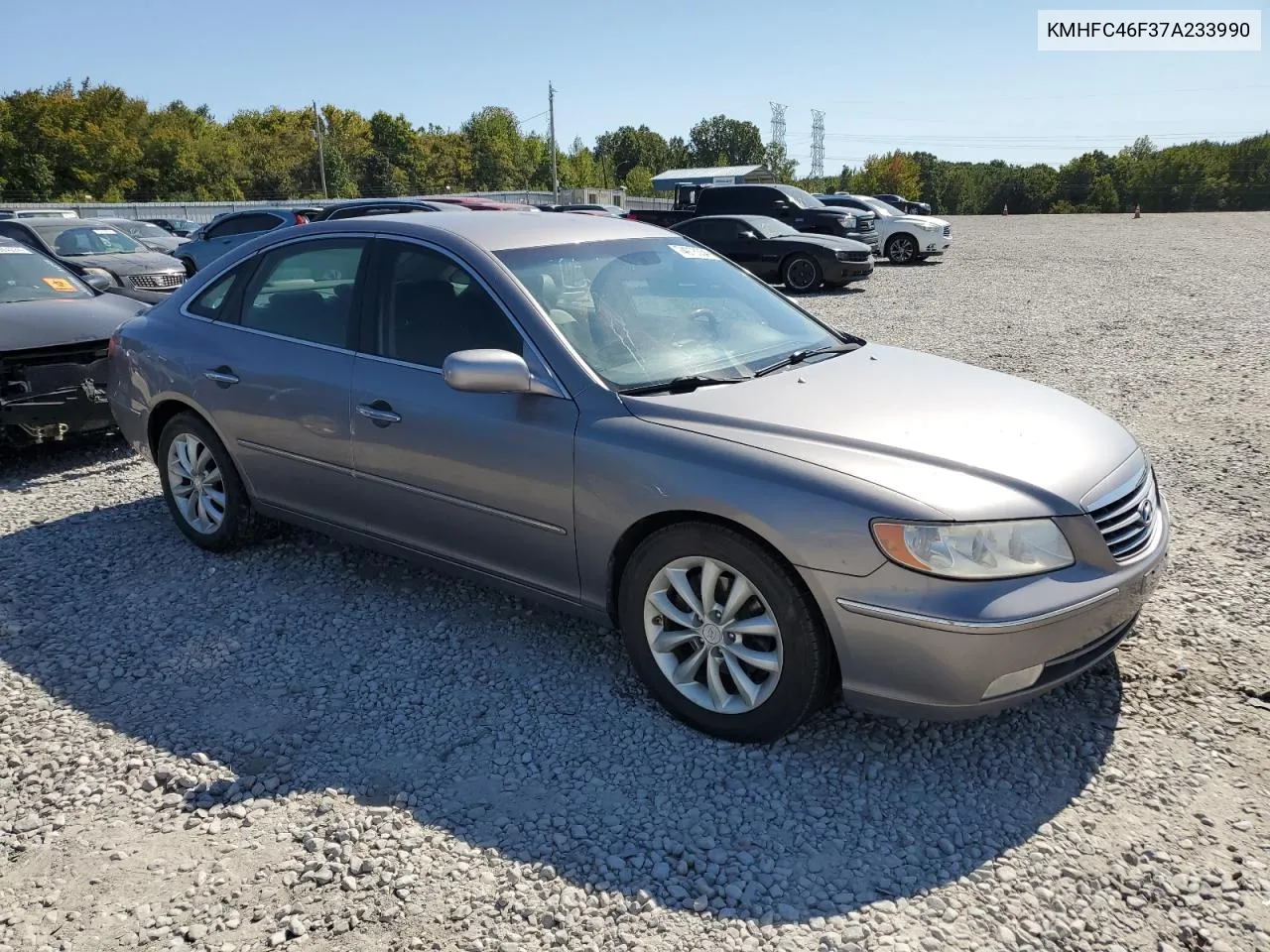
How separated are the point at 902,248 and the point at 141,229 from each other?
1629cm

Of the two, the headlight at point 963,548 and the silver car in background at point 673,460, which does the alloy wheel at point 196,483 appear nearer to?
the silver car in background at point 673,460

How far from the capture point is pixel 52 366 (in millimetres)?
6273

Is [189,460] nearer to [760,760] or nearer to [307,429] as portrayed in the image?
[307,429]

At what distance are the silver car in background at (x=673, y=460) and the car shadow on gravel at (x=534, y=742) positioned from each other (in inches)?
11.6

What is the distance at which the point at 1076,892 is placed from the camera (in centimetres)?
258

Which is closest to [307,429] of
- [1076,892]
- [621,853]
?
[621,853]

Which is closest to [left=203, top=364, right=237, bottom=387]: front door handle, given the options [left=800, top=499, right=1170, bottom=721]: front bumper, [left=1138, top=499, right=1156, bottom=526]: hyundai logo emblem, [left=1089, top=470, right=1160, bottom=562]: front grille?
[left=800, top=499, right=1170, bottom=721]: front bumper

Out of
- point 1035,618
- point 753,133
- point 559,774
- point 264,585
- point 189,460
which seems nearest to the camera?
point 1035,618

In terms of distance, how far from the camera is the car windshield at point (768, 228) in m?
16.9

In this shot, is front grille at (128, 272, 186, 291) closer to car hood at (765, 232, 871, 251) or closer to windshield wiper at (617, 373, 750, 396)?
car hood at (765, 232, 871, 251)

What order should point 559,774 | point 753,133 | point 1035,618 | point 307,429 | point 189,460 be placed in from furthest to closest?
point 753,133
point 189,460
point 307,429
point 559,774
point 1035,618

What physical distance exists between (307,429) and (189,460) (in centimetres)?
115

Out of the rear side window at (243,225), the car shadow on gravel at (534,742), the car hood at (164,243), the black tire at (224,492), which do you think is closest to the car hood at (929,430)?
the car shadow on gravel at (534,742)

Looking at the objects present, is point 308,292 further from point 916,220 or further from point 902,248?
point 916,220
